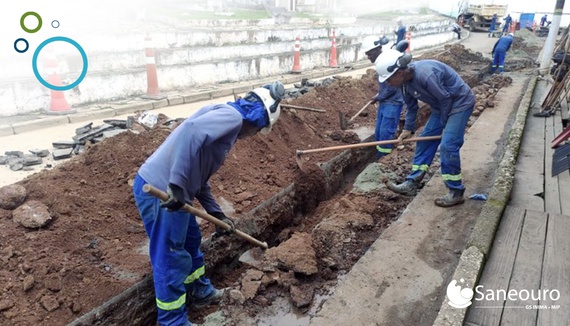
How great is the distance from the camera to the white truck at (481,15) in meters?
28.1

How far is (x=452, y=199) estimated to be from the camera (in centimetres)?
416

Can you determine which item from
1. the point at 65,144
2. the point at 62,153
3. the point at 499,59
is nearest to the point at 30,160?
the point at 62,153

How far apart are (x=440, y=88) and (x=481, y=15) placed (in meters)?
29.1

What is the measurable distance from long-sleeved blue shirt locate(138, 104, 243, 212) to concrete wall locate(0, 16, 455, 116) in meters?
5.65

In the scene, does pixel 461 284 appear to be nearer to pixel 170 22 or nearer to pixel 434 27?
pixel 170 22

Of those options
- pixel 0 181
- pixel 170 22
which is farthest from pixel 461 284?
pixel 170 22

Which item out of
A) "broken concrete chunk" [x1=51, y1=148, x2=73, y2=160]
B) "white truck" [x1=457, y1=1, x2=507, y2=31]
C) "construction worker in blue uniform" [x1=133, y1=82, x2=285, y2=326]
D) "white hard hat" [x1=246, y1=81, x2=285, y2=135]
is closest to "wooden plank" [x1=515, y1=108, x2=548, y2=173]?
"white hard hat" [x1=246, y1=81, x2=285, y2=135]

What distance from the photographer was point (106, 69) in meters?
9.34

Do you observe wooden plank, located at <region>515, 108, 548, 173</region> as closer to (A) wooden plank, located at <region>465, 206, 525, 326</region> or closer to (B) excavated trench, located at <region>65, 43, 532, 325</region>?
(B) excavated trench, located at <region>65, 43, 532, 325</region>

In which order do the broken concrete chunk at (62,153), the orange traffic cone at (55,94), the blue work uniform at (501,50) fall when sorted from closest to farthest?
the broken concrete chunk at (62,153) → the orange traffic cone at (55,94) → the blue work uniform at (501,50)

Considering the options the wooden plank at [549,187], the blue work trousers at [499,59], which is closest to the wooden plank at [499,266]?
the wooden plank at [549,187]

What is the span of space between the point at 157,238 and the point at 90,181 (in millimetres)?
1750

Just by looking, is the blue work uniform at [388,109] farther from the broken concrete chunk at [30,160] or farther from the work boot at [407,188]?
the broken concrete chunk at [30,160]

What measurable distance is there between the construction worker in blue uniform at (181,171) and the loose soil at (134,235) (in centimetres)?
50
